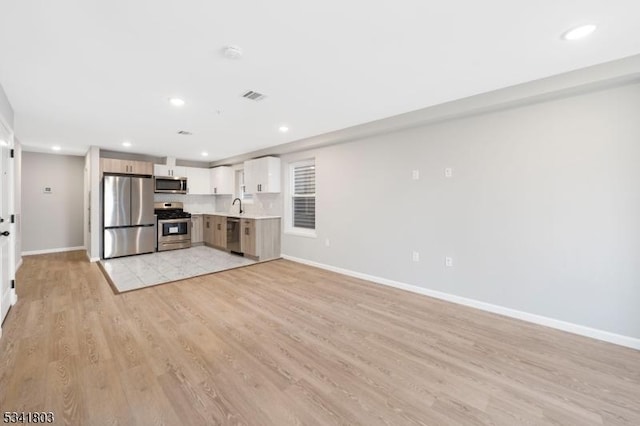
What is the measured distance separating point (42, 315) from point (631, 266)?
5919mm

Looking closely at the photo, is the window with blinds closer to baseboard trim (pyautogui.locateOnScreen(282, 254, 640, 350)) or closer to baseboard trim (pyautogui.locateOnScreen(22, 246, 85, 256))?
baseboard trim (pyautogui.locateOnScreen(282, 254, 640, 350))

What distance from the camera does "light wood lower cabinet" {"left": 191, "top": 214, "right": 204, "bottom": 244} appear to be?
7367 millimetres

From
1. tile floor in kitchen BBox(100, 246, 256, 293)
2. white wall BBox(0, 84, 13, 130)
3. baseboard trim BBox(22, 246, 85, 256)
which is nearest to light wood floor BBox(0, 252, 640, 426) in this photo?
tile floor in kitchen BBox(100, 246, 256, 293)

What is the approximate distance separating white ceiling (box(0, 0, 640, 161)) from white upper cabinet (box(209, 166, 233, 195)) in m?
3.80

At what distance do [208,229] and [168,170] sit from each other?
1.79 meters

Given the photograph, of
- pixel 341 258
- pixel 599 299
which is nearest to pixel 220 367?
pixel 341 258

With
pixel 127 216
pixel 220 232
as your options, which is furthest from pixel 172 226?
pixel 220 232

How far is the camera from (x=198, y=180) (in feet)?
24.4

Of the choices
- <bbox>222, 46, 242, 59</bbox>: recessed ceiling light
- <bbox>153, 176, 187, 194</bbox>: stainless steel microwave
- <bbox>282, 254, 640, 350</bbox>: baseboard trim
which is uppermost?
<bbox>222, 46, 242, 59</bbox>: recessed ceiling light

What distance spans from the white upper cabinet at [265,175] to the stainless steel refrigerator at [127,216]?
2.44m

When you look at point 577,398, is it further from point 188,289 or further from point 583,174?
point 188,289

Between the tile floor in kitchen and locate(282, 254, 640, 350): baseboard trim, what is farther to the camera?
the tile floor in kitchen

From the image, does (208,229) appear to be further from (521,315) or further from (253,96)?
(521,315)

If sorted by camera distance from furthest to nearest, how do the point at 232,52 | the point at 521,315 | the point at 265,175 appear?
the point at 265,175 → the point at 521,315 → the point at 232,52
